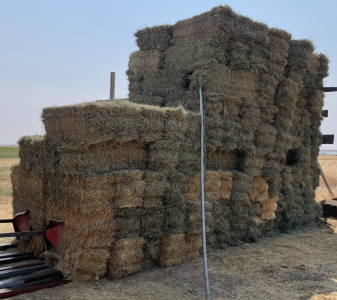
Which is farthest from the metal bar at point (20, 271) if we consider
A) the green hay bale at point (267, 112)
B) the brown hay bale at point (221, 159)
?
the green hay bale at point (267, 112)

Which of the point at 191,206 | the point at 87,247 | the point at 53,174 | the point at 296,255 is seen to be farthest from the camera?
the point at 296,255

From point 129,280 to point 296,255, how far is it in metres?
3.84

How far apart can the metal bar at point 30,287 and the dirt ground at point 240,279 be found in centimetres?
9

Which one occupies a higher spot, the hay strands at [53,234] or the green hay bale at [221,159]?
the green hay bale at [221,159]

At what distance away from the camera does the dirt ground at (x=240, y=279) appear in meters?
5.57

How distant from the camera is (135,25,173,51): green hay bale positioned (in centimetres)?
908

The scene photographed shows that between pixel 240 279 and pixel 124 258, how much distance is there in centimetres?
200

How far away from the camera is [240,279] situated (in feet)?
21.0

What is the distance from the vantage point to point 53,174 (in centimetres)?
645

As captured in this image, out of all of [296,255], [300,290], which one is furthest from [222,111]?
[300,290]

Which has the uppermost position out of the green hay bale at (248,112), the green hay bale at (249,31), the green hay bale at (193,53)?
the green hay bale at (249,31)

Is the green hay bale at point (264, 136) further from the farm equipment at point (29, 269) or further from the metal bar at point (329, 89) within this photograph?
the farm equipment at point (29, 269)

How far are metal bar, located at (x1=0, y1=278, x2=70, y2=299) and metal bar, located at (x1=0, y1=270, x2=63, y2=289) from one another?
0.08 metres

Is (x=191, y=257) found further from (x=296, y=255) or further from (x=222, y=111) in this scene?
(x=222, y=111)
